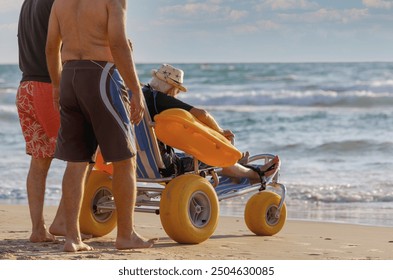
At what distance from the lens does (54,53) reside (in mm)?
5750

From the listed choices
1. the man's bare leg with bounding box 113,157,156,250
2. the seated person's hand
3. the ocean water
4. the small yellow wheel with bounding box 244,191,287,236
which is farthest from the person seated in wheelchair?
the ocean water

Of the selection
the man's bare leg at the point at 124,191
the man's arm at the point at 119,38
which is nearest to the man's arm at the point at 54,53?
the man's arm at the point at 119,38

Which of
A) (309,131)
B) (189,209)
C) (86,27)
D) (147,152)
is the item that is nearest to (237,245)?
(189,209)

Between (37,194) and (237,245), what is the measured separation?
1.42 meters

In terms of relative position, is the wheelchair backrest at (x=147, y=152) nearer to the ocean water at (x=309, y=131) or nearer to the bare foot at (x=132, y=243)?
the bare foot at (x=132, y=243)

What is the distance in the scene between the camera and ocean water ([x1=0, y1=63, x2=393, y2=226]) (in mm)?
10312

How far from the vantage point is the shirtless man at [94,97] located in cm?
542

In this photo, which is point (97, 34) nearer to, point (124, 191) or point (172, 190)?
point (124, 191)

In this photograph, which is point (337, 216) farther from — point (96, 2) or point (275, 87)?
point (275, 87)

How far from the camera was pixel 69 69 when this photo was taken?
5.52 metres

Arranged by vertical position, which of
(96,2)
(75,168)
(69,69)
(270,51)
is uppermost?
(270,51)

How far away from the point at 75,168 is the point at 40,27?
1.08 m

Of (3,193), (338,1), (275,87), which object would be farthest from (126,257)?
(338,1)

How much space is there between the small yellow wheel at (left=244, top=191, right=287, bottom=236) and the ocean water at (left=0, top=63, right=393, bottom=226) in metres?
1.60
